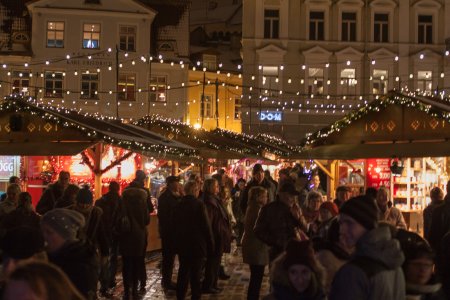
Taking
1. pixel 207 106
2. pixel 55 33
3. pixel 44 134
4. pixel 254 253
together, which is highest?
pixel 55 33

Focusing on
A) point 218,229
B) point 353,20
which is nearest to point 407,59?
point 353,20

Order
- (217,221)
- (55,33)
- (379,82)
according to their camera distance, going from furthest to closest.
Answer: (55,33) < (379,82) < (217,221)

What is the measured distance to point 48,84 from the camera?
40.9 meters

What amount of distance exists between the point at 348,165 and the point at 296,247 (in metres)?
15.8

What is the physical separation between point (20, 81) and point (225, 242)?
29.7 metres

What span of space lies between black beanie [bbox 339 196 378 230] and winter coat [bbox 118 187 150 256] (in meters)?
7.39

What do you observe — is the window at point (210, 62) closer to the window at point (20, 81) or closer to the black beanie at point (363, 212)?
the window at point (20, 81)

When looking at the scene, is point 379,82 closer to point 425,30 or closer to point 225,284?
point 425,30

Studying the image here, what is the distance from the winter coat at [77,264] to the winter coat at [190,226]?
16.9 ft

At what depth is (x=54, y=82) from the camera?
134 feet

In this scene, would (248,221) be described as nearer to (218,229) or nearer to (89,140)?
(218,229)

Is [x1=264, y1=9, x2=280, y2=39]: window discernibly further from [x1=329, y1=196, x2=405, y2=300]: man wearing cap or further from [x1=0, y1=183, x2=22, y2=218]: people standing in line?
[x1=329, y1=196, x2=405, y2=300]: man wearing cap

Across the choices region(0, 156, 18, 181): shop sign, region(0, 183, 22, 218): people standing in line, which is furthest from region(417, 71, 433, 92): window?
region(0, 183, 22, 218): people standing in line

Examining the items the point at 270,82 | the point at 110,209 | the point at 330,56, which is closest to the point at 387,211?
the point at 110,209
